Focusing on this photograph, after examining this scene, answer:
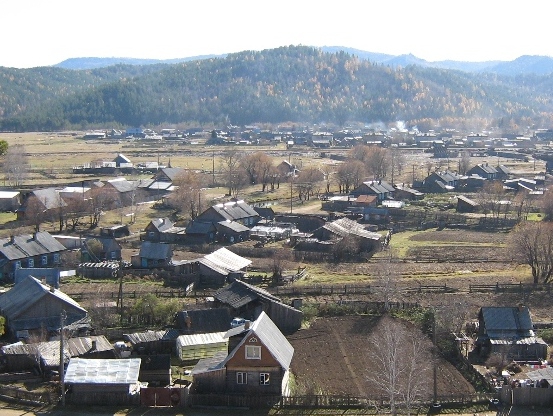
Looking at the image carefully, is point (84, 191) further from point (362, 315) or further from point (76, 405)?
point (76, 405)

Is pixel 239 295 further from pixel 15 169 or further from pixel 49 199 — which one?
pixel 15 169

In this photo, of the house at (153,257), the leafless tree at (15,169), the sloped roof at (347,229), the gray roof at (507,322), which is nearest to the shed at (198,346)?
the gray roof at (507,322)

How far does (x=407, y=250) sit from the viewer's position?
145ft

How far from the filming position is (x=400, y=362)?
76.7ft

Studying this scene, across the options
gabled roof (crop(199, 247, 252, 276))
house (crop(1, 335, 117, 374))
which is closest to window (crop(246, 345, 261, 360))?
house (crop(1, 335, 117, 374))

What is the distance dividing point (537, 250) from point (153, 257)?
19.2m

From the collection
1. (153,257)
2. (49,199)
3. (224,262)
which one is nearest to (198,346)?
(224,262)

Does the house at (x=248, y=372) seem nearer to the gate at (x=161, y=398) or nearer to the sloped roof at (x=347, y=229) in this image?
the gate at (x=161, y=398)

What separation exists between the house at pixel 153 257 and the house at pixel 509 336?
58.0 feet

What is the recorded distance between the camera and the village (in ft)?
71.0

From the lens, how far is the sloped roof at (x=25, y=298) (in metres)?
27.6

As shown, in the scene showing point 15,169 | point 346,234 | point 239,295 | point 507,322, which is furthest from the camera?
point 15,169

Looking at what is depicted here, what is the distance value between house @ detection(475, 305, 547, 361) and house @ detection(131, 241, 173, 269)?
17687 mm

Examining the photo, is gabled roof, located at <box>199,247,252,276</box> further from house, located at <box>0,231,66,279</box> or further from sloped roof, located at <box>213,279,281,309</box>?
house, located at <box>0,231,66,279</box>
